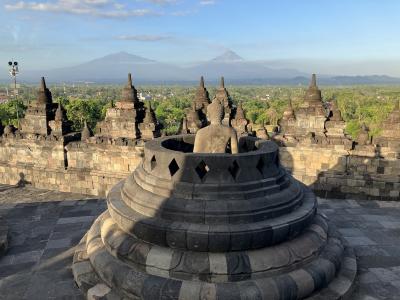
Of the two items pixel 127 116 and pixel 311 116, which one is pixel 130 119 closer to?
pixel 127 116

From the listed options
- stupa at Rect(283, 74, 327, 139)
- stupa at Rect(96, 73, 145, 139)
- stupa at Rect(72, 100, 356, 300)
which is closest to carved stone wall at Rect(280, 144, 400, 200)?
stupa at Rect(283, 74, 327, 139)

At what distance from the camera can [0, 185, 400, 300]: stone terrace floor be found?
18.1 feet

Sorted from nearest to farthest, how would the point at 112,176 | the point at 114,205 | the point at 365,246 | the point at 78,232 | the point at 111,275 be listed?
the point at 111,275 → the point at 114,205 → the point at 365,246 → the point at 78,232 → the point at 112,176

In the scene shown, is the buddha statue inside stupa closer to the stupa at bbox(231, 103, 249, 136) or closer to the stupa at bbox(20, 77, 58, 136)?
the stupa at bbox(231, 103, 249, 136)

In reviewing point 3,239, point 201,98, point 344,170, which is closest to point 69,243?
point 3,239

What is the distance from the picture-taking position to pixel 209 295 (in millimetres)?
4637

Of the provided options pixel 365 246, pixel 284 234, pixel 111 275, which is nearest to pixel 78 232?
pixel 111 275

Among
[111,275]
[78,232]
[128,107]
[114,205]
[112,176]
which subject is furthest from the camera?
[128,107]

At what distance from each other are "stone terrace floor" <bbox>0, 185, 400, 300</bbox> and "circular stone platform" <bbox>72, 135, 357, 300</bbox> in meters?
0.39

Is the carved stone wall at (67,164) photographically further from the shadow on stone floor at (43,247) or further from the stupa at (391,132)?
the stupa at (391,132)

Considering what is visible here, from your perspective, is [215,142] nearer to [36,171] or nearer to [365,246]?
[365,246]

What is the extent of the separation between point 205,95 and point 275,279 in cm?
1519

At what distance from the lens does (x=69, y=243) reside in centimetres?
714

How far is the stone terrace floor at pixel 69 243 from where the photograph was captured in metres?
5.53
